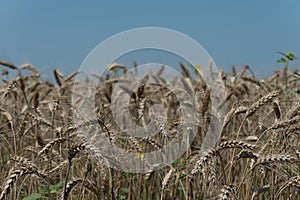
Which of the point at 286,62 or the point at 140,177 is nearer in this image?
the point at 140,177

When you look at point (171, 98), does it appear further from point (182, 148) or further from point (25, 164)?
point (25, 164)

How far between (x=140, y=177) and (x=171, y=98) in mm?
2276

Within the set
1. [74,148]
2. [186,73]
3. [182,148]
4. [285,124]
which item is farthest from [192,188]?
[186,73]

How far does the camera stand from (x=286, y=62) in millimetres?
4352

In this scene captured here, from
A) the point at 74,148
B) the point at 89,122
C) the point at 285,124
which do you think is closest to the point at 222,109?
the point at 285,124

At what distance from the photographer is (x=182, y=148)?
3170 mm

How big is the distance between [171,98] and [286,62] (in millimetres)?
1318

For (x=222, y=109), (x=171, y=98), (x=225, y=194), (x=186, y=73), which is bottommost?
(x=225, y=194)

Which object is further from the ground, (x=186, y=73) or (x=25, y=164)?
(x=186, y=73)

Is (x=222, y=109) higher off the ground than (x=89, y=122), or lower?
higher

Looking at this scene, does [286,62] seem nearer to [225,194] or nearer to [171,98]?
[171,98]


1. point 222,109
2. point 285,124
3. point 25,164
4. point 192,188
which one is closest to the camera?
point 25,164

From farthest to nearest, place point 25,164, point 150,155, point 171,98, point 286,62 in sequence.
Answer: point 171,98
point 286,62
point 150,155
point 25,164

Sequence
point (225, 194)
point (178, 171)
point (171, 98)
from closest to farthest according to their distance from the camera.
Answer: point (225, 194)
point (178, 171)
point (171, 98)
